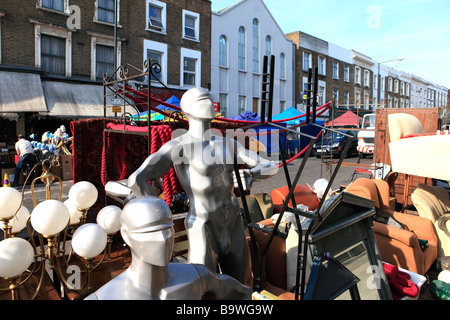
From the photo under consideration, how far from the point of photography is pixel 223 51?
16.5m

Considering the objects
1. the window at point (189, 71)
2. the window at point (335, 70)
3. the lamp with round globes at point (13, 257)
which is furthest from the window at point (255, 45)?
the lamp with round globes at point (13, 257)

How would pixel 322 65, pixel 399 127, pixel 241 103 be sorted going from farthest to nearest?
pixel 322 65, pixel 241 103, pixel 399 127

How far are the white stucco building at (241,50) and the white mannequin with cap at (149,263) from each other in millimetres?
15069

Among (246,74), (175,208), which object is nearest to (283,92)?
(246,74)

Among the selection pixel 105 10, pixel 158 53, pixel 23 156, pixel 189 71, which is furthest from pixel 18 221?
pixel 189 71

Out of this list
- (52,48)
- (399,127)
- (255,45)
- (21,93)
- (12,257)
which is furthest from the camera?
(255,45)

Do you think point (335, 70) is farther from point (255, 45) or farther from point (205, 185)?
point (205, 185)

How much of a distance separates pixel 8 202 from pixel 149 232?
142 centimetres

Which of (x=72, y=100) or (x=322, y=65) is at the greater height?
(x=322, y=65)

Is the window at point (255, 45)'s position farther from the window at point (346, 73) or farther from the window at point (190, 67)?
the window at point (346, 73)

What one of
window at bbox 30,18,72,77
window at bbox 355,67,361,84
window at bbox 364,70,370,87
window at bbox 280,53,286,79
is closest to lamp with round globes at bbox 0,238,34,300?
window at bbox 30,18,72,77

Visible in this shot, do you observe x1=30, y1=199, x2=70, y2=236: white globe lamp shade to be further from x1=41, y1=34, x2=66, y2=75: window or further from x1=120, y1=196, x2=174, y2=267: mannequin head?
x1=41, y1=34, x2=66, y2=75: window

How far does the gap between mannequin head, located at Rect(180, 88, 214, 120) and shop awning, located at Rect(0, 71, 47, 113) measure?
34.1 ft

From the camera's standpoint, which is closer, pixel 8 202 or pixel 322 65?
pixel 8 202
